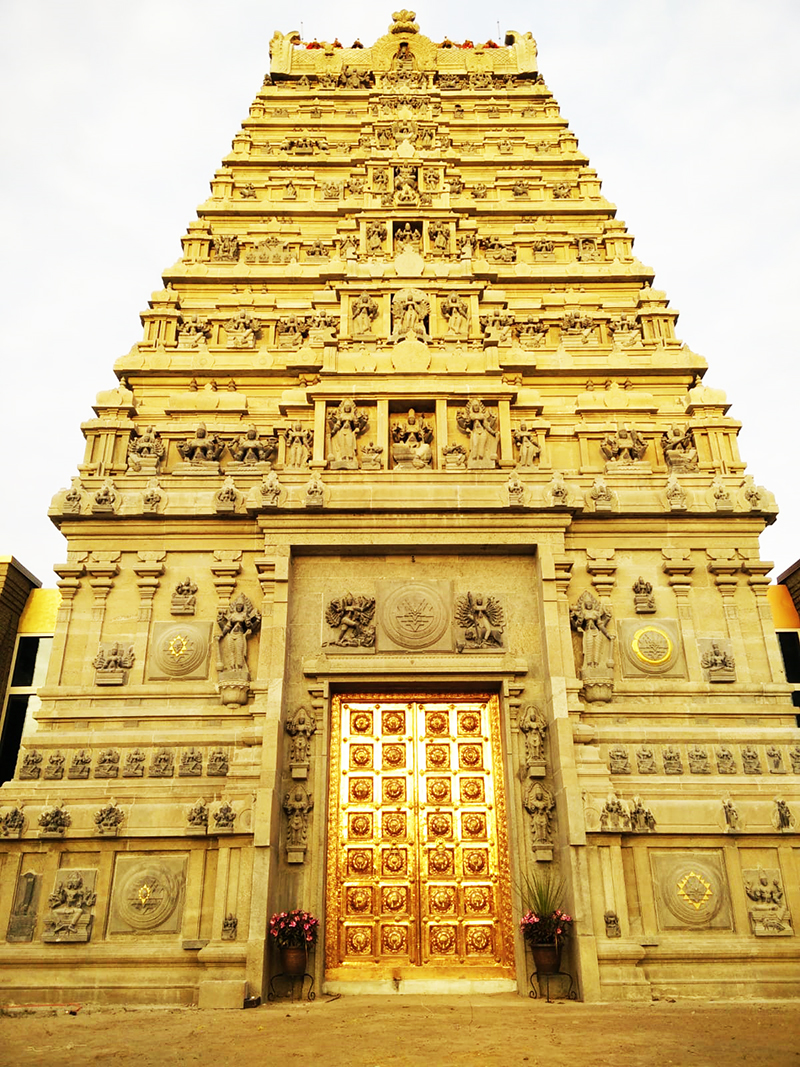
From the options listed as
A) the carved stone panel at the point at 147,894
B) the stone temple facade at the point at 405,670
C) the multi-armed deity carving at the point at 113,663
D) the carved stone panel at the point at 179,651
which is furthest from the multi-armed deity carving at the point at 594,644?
the multi-armed deity carving at the point at 113,663

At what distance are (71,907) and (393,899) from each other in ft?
18.2

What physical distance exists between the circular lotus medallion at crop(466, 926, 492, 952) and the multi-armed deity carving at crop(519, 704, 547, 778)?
2.85 metres

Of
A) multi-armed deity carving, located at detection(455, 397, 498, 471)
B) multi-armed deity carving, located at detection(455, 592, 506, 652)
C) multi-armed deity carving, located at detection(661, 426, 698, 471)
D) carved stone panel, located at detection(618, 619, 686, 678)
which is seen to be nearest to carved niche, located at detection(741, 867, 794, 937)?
carved stone panel, located at detection(618, 619, 686, 678)

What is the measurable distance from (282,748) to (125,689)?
3389 mm

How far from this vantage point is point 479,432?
18969 millimetres

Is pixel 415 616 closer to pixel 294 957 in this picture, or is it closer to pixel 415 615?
pixel 415 615

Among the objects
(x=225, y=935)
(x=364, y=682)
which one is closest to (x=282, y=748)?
(x=364, y=682)

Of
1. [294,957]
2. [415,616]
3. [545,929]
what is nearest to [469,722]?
[415,616]

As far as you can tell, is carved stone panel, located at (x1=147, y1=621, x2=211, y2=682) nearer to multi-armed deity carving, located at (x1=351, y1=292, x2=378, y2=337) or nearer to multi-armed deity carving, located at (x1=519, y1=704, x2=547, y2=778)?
multi-armed deity carving, located at (x1=519, y1=704, x2=547, y2=778)

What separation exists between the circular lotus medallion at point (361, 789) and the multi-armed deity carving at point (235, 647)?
2632 millimetres

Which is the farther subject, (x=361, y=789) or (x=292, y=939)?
(x=361, y=789)

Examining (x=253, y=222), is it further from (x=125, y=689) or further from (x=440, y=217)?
(x=125, y=689)

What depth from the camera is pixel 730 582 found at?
17.5 m

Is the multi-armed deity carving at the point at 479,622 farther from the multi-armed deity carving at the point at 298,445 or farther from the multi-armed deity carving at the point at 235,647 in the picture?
the multi-armed deity carving at the point at 298,445
